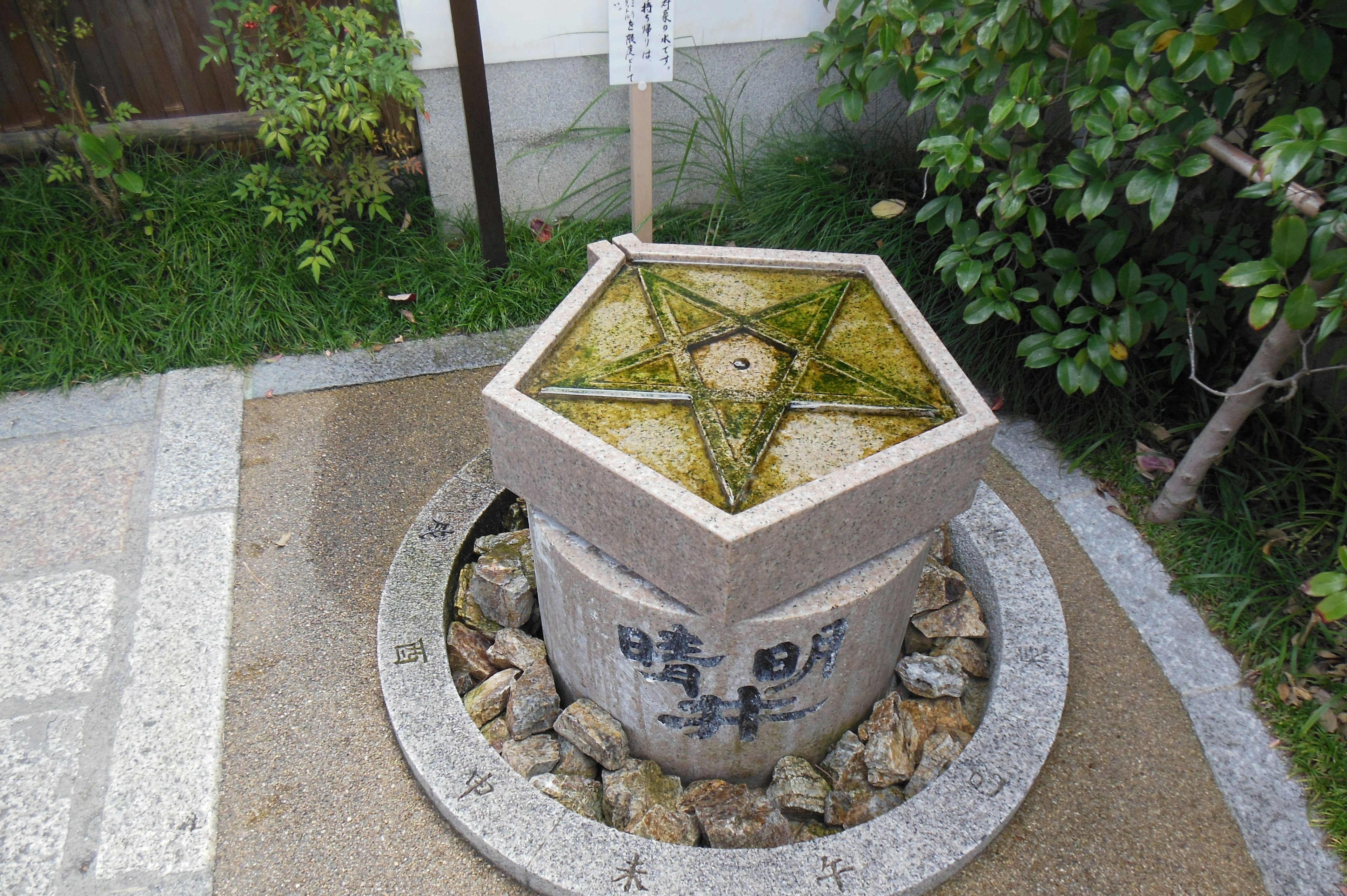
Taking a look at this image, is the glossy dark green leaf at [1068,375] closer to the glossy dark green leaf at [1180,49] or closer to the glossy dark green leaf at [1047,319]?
the glossy dark green leaf at [1047,319]

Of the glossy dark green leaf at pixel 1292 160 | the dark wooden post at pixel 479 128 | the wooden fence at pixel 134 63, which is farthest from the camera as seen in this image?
the wooden fence at pixel 134 63

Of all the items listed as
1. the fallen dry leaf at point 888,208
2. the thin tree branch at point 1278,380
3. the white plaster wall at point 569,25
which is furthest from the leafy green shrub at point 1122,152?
the white plaster wall at point 569,25

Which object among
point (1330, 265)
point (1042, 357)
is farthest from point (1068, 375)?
point (1330, 265)

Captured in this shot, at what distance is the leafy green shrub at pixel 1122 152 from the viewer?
7.64ft

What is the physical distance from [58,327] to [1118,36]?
470 centimetres

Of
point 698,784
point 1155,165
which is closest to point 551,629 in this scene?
point 698,784

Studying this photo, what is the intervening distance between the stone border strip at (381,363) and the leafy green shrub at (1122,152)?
2.07m

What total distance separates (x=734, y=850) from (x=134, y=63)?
5019 mm

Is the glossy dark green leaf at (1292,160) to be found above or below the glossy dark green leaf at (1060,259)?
above

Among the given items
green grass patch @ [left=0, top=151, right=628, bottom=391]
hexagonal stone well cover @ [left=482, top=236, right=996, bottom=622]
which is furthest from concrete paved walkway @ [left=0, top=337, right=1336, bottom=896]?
hexagonal stone well cover @ [left=482, top=236, right=996, bottom=622]

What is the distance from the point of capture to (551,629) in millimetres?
2840

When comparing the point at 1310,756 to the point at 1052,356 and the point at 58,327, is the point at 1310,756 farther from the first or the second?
the point at 58,327

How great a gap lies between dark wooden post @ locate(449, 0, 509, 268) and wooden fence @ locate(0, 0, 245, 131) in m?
1.48

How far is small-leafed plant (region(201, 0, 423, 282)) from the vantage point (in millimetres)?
4059
